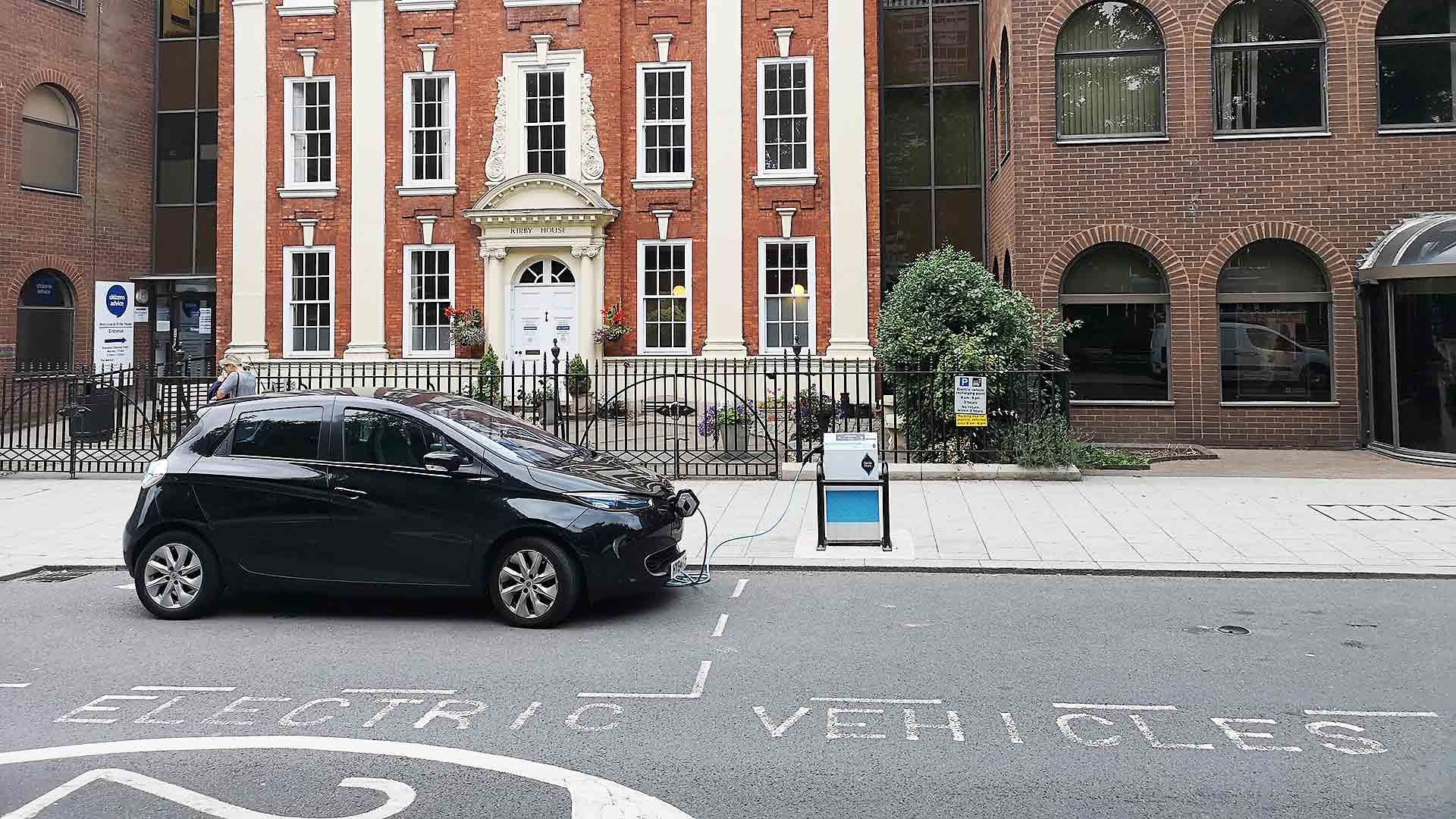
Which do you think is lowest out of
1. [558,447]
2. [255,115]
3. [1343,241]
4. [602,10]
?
[558,447]

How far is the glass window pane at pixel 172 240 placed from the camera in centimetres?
2627

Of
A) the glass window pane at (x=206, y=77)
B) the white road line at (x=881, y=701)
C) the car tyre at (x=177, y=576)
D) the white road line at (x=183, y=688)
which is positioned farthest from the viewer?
the glass window pane at (x=206, y=77)

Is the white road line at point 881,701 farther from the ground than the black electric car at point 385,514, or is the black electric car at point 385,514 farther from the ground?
the black electric car at point 385,514

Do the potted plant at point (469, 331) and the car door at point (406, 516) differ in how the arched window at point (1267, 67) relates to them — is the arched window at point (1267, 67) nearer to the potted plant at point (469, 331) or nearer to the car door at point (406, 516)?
the potted plant at point (469, 331)

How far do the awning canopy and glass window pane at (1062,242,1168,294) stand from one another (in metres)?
3.14

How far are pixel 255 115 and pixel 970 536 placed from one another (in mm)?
19946

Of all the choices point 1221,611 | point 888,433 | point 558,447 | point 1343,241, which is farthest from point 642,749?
point 1343,241

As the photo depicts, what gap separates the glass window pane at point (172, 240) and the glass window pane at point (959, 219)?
17206 mm

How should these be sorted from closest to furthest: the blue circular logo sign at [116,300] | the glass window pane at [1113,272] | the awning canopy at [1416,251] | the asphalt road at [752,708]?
the asphalt road at [752,708] < the awning canopy at [1416,251] < the glass window pane at [1113,272] < the blue circular logo sign at [116,300]

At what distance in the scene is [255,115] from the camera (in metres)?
24.4

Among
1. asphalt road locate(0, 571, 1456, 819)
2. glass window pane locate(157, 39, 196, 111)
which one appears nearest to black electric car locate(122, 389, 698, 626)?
asphalt road locate(0, 571, 1456, 819)

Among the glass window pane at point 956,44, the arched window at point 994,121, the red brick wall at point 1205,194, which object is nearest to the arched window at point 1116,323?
the red brick wall at point 1205,194

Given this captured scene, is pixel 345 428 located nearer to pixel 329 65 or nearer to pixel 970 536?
pixel 970 536

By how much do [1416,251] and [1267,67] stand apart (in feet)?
13.5
